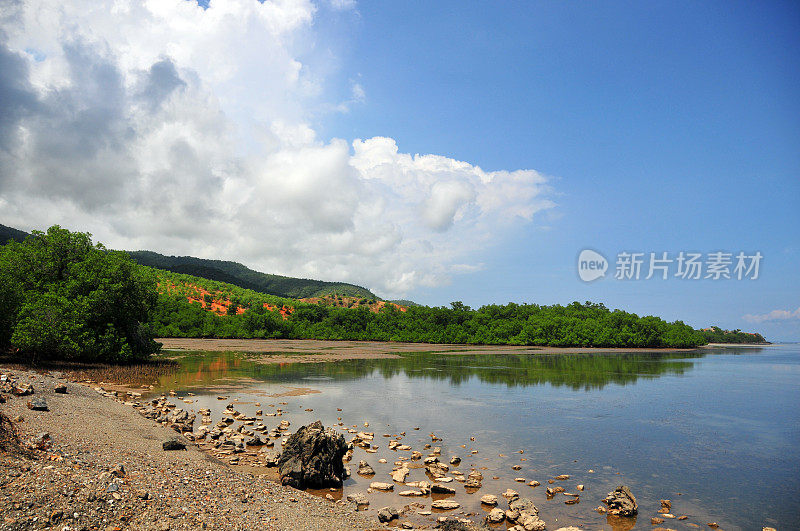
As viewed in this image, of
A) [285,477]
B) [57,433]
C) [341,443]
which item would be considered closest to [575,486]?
[341,443]

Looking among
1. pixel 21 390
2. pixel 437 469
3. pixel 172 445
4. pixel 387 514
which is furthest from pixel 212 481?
pixel 21 390

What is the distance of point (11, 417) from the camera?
14047 millimetres

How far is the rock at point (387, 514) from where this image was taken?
11586 mm

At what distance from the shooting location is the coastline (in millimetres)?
9016

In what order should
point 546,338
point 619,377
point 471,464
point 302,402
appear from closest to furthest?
point 471,464 → point 302,402 → point 619,377 → point 546,338

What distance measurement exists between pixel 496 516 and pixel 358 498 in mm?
4043

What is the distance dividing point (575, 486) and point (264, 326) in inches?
4359

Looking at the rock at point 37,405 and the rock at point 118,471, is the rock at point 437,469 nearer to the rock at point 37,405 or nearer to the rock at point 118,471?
the rock at point 118,471

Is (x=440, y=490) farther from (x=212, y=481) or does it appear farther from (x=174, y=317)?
(x=174, y=317)

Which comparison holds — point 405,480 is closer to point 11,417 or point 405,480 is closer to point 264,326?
point 11,417

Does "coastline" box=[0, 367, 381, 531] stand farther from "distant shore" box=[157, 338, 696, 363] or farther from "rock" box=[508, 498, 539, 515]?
"distant shore" box=[157, 338, 696, 363]

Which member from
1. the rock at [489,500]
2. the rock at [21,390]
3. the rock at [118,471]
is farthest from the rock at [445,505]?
the rock at [21,390]

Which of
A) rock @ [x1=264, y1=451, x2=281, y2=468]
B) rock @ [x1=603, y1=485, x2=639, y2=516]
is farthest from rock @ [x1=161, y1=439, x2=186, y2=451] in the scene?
rock @ [x1=603, y1=485, x2=639, y2=516]

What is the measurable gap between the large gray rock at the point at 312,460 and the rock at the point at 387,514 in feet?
9.12
